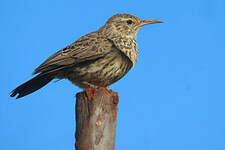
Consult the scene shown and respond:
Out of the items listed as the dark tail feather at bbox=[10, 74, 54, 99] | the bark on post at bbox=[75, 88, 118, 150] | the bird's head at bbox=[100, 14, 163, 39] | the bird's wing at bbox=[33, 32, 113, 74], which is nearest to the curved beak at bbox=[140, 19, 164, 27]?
the bird's head at bbox=[100, 14, 163, 39]

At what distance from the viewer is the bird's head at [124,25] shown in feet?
17.9

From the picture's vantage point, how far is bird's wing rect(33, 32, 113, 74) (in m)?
4.78

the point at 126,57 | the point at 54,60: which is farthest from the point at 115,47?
the point at 54,60

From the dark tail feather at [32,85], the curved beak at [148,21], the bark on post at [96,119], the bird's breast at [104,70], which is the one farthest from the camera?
the curved beak at [148,21]

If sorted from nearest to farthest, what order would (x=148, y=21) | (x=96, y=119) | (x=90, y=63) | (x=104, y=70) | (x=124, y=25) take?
(x=96, y=119), (x=104, y=70), (x=90, y=63), (x=124, y=25), (x=148, y=21)

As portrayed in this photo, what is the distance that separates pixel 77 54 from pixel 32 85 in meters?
0.91

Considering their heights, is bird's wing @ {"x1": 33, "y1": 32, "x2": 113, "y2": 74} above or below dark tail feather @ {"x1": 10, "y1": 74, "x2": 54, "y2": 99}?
above

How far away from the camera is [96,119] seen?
3498 mm

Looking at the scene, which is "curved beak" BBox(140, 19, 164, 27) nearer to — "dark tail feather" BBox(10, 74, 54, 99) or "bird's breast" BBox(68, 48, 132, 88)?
"bird's breast" BBox(68, 48, 132, 88)

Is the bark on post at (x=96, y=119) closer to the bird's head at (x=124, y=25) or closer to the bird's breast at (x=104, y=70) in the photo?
the bird's breast at (x=104, y=70)

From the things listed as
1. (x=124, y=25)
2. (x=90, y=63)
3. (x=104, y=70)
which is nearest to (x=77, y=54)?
(x=90, y=63)

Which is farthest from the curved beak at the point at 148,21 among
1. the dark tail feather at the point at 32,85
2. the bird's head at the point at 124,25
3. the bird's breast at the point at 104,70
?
the dark tail feather at the point at 32,85

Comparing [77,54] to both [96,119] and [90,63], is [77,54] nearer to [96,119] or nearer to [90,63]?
[90,63]

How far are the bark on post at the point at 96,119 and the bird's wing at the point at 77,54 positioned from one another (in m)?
1.10
